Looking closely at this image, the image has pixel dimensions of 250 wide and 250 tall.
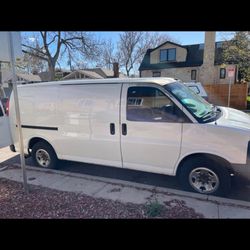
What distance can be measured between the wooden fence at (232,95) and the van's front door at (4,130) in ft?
45.4

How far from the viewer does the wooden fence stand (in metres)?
16.2

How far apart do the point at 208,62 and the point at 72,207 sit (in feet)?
67.0

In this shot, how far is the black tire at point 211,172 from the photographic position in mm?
3602

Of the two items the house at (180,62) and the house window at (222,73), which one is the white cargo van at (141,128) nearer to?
the house at (180,62)

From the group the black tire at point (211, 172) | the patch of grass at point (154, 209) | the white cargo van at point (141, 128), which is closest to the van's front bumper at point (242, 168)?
the white cargo van at point (141, 128)

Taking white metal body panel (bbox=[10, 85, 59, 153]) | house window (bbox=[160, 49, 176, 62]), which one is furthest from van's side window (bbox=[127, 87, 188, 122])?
house window (bbox=[160, 49, 176, 62])

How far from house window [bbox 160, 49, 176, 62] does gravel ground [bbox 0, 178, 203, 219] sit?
78.9 ft

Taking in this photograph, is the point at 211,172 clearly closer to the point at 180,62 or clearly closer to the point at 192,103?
the point at 192,103

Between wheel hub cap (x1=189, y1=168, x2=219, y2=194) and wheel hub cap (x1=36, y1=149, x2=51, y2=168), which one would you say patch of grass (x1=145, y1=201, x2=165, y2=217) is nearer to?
wheel hub cap (x1=189, y1=168, x2=219, y2=194)

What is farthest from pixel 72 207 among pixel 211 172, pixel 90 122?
pixel 211 172

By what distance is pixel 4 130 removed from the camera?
533cm
